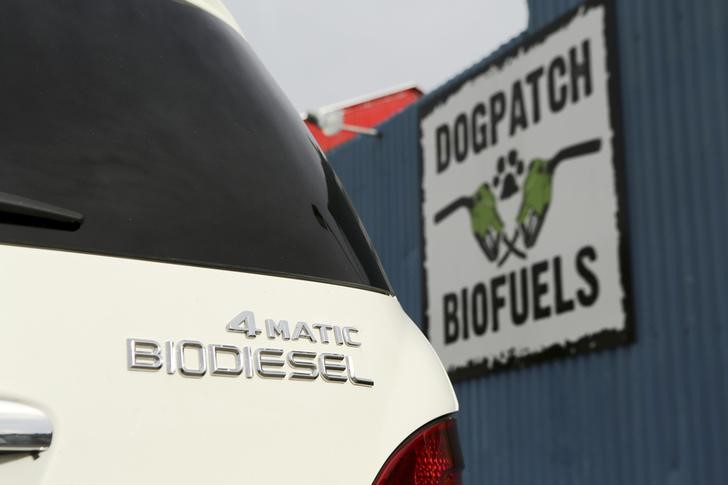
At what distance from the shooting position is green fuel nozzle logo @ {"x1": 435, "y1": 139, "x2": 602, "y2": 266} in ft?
32.8

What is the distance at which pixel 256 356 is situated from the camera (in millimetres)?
1308

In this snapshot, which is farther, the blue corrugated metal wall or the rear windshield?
the blue corrugated metal wall

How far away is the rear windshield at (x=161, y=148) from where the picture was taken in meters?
1.29

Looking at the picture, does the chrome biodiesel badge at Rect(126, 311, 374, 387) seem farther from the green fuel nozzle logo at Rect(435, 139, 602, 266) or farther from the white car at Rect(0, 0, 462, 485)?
the green fuel nozzle logo at Rect(435, 139, 602, 266)

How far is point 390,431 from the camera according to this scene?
1394 mm

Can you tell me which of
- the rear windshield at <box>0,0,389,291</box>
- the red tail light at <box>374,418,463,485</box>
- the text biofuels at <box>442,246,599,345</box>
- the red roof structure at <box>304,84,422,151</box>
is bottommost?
the red tail light at <box>374,418,463,485</box>

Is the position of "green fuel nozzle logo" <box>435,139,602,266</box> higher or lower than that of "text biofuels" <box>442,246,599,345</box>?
higher

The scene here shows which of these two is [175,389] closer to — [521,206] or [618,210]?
[618,210]

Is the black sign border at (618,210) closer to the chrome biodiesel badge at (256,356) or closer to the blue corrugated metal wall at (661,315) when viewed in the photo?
the blue corrugated metal wall at (661,315)

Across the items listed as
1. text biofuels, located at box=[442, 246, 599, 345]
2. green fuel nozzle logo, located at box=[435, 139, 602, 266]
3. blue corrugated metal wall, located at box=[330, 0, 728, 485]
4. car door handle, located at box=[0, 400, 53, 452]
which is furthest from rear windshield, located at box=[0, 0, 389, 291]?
green fuel nozzle logo, located at box=[435, 139, 602, 266]

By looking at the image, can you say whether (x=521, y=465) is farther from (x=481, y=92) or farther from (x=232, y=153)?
(x=232, y=153)

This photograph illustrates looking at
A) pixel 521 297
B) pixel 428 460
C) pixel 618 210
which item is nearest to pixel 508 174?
pixel 521 297

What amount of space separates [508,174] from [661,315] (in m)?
2.81

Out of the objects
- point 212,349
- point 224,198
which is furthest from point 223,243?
point 212,349
